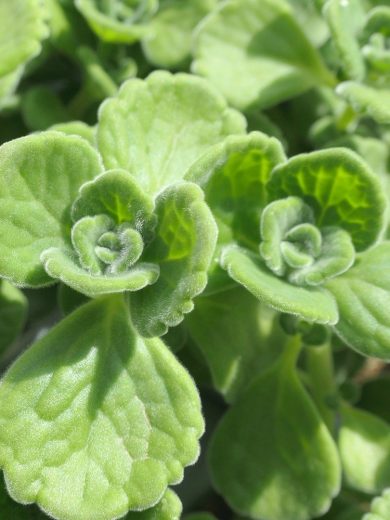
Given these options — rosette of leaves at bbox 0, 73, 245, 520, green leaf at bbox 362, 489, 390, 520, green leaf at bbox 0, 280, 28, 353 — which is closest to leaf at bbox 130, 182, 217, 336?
rosette of leaves at bbox 0, 73, 245, 520

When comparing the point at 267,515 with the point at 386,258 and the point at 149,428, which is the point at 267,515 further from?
the point at 386,258

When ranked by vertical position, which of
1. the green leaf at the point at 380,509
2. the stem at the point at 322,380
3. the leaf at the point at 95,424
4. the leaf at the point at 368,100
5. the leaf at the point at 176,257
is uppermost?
the leaf at the point at 176,257

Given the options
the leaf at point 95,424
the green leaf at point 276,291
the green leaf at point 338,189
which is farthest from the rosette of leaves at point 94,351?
the green leaf at point 338,189

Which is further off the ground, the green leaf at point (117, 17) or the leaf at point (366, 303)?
the green leaf at point (117, 17)

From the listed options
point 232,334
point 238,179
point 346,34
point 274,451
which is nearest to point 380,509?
point 274,451

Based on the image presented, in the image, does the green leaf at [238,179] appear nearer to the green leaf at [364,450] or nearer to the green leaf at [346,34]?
the green leaf at [346,34]

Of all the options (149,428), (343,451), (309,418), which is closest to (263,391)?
(309,418)
